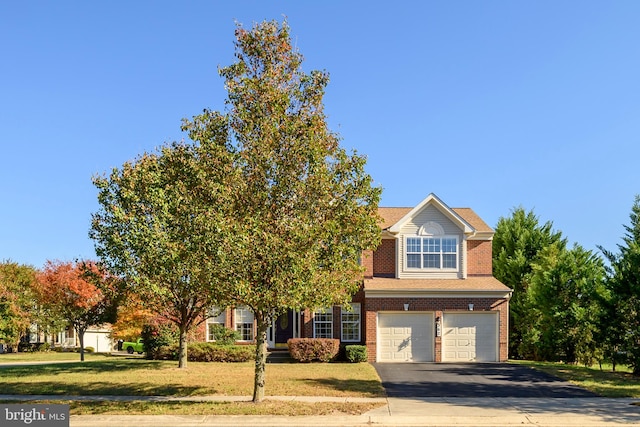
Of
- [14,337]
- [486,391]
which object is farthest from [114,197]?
[14,337]

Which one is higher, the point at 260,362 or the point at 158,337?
the point at 260,362

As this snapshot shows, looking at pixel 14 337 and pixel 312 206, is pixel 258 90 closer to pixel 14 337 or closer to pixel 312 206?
pixel 312 206

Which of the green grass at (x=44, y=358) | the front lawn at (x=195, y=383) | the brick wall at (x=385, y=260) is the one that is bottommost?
the green grass at (x=44, y=358)

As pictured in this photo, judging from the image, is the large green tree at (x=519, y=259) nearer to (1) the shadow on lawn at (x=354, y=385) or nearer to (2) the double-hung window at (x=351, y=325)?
→ (2) the double-hung window at (x=351, y=325)

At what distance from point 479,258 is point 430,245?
2.70 metres

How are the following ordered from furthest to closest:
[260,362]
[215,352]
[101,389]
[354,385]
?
1. [215,352]
2. [354,385]
3. [101,389]
4. [260,362]

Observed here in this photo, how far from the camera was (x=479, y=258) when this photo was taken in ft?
106

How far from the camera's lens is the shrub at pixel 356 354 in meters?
28.9

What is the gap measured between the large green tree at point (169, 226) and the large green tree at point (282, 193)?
1.47 ft

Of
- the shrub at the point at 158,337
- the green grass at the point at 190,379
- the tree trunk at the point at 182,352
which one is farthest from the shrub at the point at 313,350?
the shrub at the point at 158,337

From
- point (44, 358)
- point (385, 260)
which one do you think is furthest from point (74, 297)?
point (385, 260)

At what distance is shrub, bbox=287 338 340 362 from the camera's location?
29422mm

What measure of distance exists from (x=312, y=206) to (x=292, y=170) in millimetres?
1099

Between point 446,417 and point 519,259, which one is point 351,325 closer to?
Result: point 519,259
